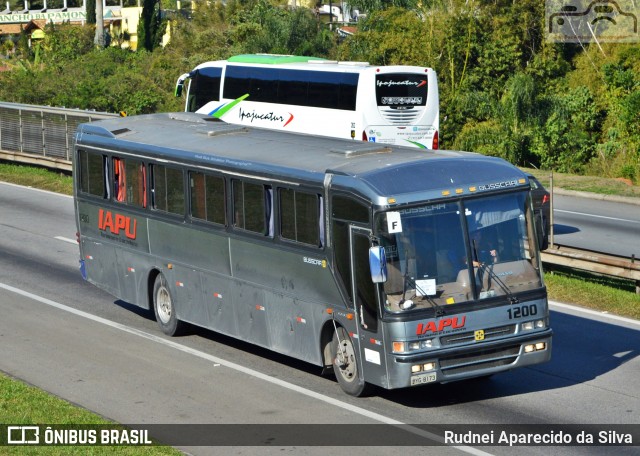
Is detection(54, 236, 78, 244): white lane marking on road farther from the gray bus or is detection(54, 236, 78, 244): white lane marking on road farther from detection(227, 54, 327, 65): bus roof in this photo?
detection(227, 54, 327, 65): bus roof

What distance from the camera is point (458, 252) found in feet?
42.3

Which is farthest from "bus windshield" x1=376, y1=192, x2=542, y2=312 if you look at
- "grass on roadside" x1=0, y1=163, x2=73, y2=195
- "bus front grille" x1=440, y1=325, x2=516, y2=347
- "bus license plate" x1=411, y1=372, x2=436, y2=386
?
"grass on roadside" x1=0, y1=163, x2=73, y2=195

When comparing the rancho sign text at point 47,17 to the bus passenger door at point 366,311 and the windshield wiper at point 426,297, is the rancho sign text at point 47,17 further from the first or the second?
the windshield wiper at point 426,297

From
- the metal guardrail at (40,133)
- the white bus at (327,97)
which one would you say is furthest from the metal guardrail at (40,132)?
the white bus at (327,97)

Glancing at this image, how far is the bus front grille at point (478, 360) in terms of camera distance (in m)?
12.9

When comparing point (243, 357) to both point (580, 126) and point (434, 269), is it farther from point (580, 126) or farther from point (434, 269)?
point (580, 126)

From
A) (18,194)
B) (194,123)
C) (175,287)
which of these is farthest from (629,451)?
(18,194)

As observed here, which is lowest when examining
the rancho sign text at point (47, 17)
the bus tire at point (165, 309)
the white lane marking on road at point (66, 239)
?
the white lane marking on road at point (66, 239)

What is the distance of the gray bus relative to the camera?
12.8 meters

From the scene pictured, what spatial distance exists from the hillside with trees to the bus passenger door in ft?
80.3

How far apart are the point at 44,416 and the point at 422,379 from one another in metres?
4.27

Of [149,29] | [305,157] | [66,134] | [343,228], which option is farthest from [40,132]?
[149,29]

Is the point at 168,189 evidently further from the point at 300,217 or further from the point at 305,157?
the point at 300,217

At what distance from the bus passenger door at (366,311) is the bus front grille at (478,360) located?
734 millimetres
